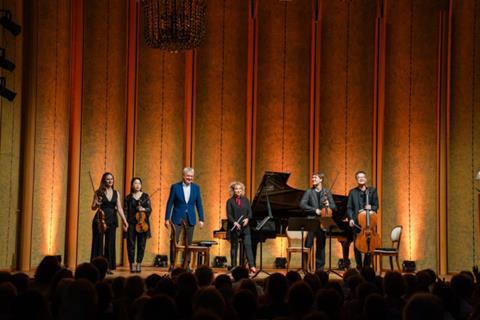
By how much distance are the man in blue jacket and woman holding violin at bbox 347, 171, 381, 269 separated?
2080mm

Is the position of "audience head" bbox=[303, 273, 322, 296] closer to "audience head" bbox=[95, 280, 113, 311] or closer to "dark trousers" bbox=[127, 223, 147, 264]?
"audience head" bbox=[95, 280, 113, 311]

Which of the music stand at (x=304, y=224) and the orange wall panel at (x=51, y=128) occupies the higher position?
the orange wall panel at (x=51, y=128)

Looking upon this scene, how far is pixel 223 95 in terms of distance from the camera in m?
12.7

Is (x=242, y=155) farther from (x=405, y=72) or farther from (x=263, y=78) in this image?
(x=405, y=72)

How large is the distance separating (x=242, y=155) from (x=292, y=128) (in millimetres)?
954

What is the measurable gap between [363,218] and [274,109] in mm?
3224

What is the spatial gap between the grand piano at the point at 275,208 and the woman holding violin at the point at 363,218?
30cm

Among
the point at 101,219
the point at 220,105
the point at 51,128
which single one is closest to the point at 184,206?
the point at 101,219

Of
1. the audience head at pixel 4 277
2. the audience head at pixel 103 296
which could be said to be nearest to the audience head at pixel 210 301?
the audience head at pixel 103 296

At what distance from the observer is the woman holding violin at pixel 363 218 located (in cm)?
1012

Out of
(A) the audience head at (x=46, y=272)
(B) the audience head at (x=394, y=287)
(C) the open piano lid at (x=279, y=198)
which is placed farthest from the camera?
(C) the open piano lid at (x=279, y=198)

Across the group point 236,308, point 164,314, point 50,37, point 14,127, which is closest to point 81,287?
point 164,314

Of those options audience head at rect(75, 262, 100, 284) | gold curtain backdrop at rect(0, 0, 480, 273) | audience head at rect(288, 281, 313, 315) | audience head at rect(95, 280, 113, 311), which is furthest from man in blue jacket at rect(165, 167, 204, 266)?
audience head at rect(288, 281, 313, 315)

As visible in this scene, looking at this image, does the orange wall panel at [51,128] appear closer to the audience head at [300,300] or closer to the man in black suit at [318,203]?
the man in black suit at [318,203]
